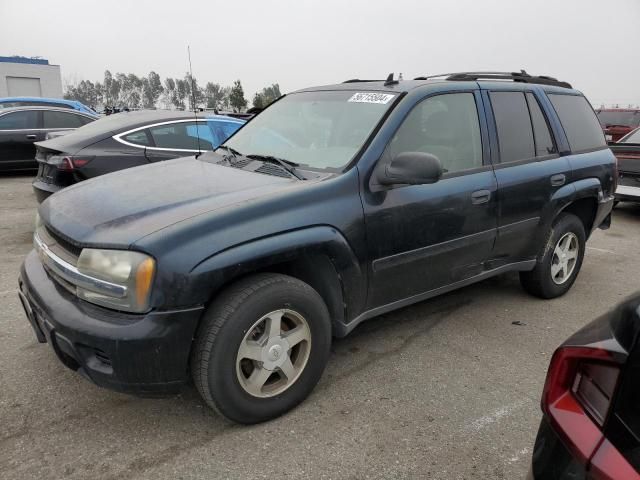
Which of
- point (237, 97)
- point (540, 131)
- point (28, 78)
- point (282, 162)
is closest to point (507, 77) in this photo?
point (540, 131)

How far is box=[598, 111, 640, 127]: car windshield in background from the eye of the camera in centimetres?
1438

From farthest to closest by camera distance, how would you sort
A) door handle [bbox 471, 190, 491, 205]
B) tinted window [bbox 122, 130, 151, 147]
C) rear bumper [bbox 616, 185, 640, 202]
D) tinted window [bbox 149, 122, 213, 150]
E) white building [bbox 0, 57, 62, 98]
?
white building [bbox 0, 57, 62, 98] → rear bumper [bbox 616, 185, 640, 202] → tinted window [bbox 149, 122, 213, 150] → tinted window [bbox 122, 130, 151, 147] → door handle [bbox 471, 190, 491, 205]

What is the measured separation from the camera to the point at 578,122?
4441mm

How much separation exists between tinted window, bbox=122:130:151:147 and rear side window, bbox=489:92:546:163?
4.06 m

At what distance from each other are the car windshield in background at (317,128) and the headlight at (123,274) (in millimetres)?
1262

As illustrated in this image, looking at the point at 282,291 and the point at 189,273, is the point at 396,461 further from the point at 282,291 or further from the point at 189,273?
the point at 189,273

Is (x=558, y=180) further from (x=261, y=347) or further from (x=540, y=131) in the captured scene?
(x=261, y=347)

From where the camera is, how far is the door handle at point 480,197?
3.35 metres

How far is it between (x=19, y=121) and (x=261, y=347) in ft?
30.9

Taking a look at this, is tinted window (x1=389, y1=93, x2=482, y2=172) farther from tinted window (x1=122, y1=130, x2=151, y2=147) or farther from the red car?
the red car

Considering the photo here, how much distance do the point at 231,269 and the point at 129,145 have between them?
4.21m

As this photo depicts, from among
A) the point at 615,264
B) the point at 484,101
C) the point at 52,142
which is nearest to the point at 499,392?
the point at 484,101

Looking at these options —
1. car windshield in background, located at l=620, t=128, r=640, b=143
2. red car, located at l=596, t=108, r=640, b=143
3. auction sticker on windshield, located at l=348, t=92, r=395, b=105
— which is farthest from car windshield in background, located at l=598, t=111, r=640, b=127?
auction sticker on windshield, located at l=348, t=92, r=395, b=105

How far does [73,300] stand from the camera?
2.34m
